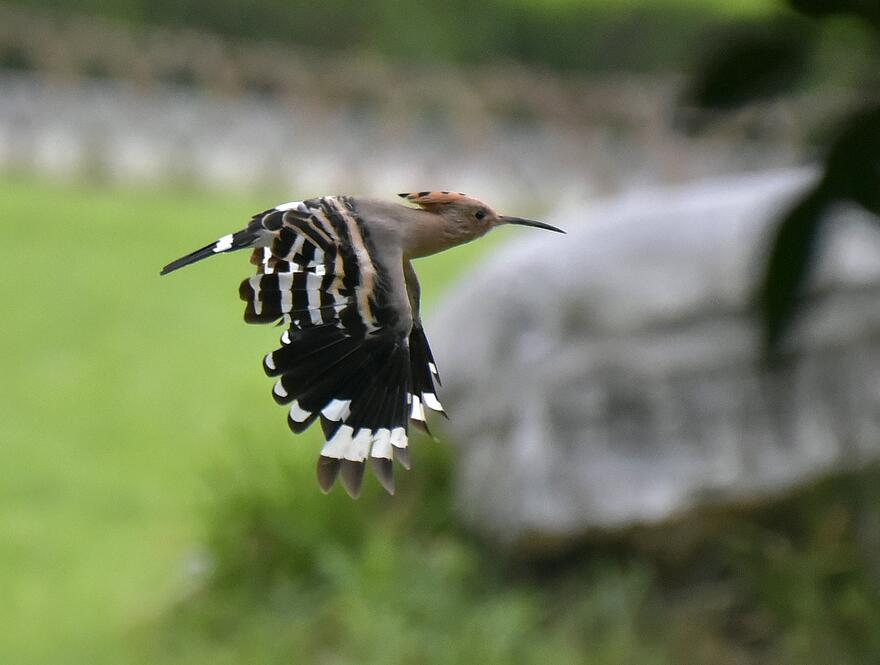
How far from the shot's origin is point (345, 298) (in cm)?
47

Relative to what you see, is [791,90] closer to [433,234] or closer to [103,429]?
[433,234]

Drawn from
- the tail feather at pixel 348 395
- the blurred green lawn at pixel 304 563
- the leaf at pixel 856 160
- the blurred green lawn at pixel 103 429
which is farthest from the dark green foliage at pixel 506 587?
the tail feather at pixel 348 395

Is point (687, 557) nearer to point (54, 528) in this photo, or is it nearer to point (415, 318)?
point (54, 528)

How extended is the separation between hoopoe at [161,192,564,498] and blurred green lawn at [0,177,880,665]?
1267 millimetres

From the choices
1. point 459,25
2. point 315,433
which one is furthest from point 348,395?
point 459,25

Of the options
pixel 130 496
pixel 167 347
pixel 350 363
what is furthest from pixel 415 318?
pixel 130 496

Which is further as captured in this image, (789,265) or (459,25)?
(459,25)

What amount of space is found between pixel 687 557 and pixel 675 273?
65cm

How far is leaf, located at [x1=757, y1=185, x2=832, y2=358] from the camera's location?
0.76 metres

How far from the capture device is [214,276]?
2.99m

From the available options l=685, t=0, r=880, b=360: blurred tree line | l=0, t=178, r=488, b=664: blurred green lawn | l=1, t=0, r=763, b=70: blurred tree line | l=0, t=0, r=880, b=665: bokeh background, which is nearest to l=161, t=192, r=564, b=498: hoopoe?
l=0, t=0, r=880, b=665: bokeh background

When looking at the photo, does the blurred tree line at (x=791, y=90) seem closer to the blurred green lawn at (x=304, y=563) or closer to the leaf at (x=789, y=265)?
the leaf at (x=789, y=265)

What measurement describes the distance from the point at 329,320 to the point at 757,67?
0.44 meters

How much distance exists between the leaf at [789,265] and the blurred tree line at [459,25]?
4459mm
